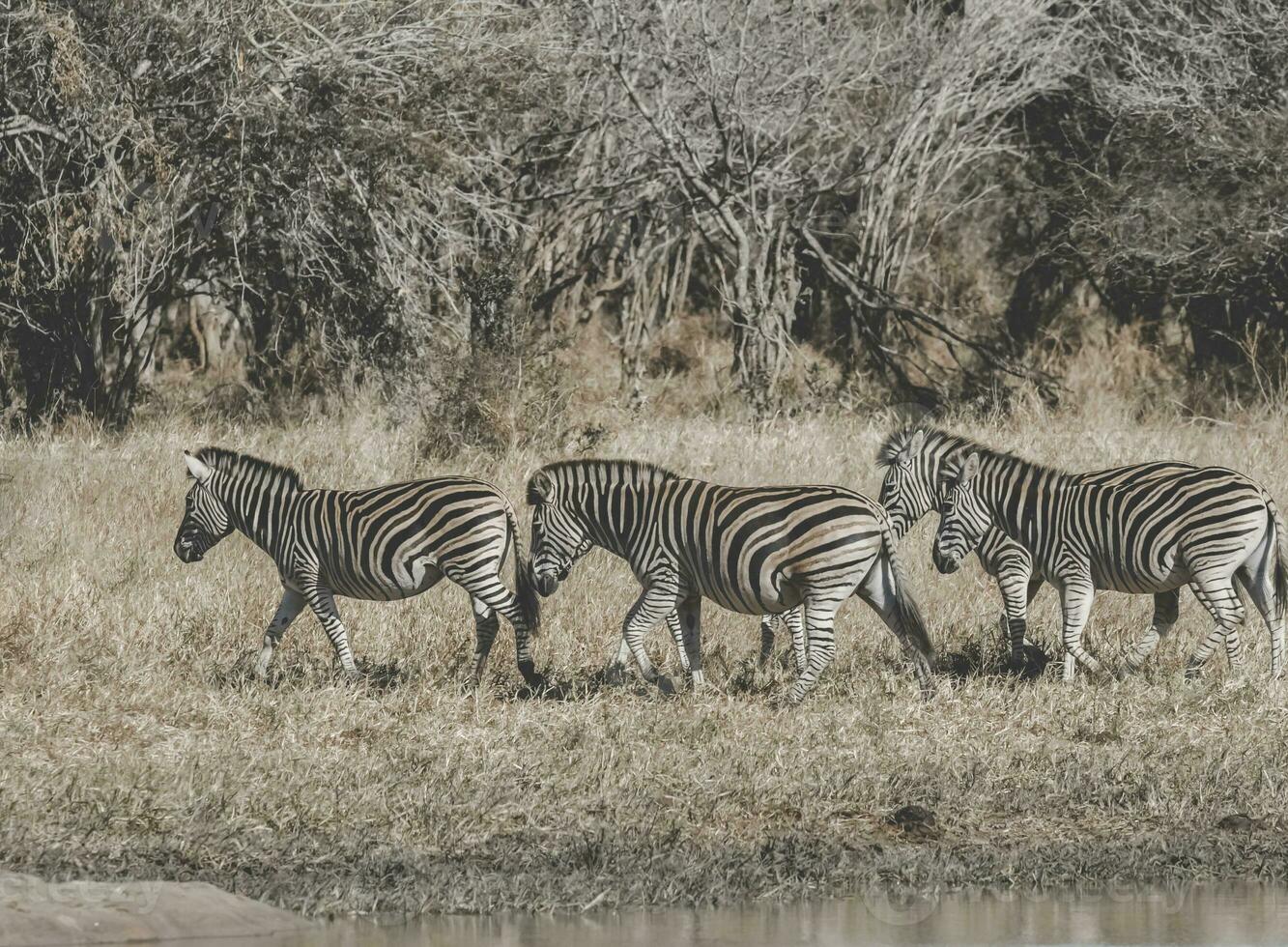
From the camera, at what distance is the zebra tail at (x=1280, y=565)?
28.2 ft

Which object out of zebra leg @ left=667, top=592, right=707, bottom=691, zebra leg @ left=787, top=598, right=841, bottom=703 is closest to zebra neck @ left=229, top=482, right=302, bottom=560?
zebra leg @ left=667, top=592, right=707, bottom=691

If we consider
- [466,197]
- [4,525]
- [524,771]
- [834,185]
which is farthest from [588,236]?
[524,771]

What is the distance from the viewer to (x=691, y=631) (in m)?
8.62

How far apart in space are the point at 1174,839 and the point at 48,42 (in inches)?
437

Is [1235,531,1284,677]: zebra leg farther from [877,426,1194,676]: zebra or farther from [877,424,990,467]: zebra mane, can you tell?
[877,424,990,467]: zebra mane

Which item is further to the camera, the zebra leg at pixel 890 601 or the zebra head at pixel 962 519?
the zebra head at pixel 962 519

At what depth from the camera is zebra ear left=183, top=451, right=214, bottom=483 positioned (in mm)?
9078

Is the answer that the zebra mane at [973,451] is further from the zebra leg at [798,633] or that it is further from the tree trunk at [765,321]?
the tree trunk at [765,321]

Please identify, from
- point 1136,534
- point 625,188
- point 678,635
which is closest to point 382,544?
point 678,635

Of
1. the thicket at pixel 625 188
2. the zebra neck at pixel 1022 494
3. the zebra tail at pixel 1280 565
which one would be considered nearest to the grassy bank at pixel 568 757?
the zebra tail at pixel 1280 565

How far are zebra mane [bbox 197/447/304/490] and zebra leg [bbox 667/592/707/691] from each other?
6.88 ft

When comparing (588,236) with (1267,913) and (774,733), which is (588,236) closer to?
(774,733)

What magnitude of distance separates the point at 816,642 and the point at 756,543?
54 centimetres

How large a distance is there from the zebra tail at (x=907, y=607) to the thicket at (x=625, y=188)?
6021 millimetres
